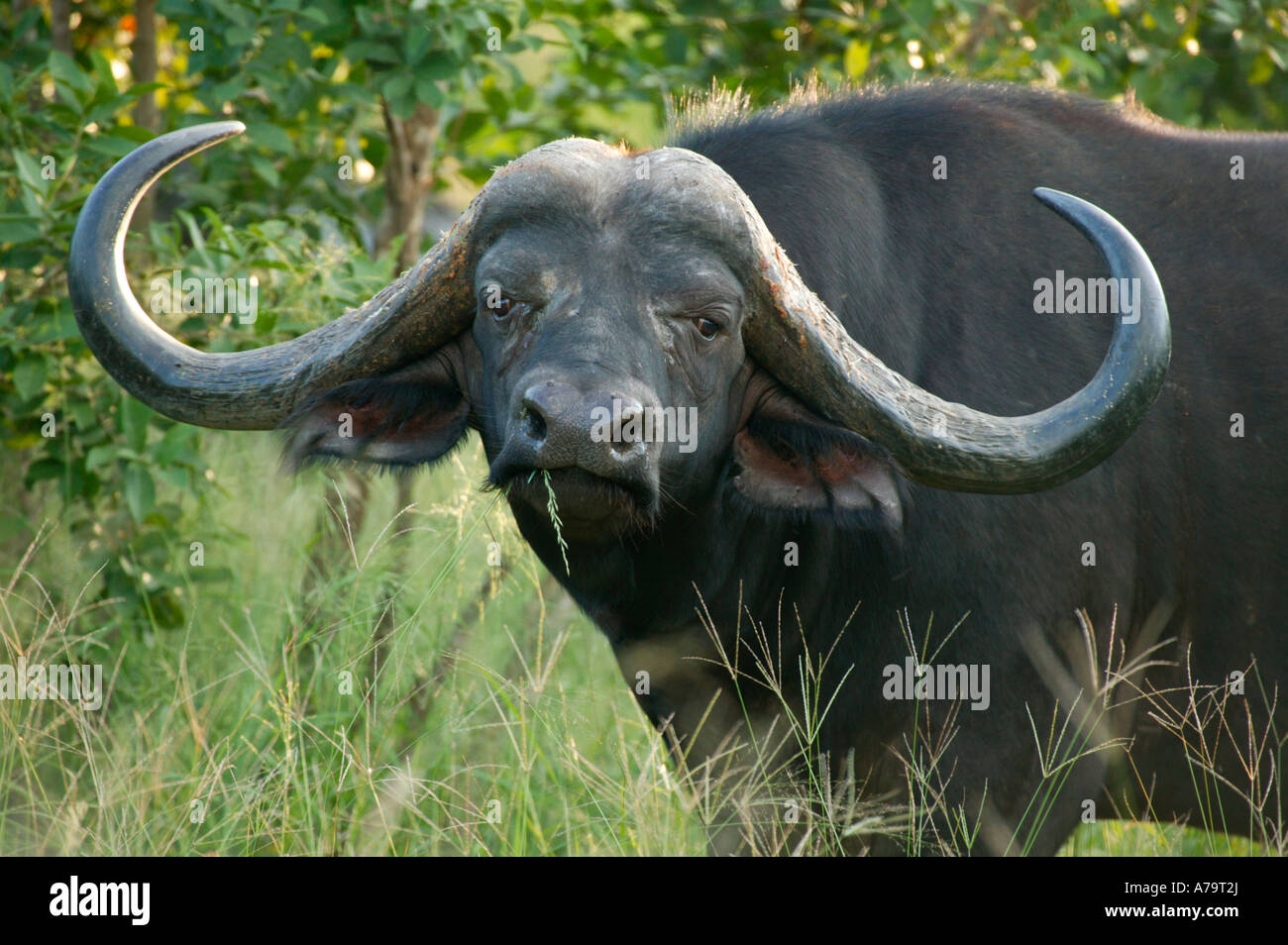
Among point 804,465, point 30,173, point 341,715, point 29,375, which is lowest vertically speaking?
point 341,715

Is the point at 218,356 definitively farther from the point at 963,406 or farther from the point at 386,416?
the point at 963,406

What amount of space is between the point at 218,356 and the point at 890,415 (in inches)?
76.4

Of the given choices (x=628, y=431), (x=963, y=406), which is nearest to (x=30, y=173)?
(x=628, y=431)

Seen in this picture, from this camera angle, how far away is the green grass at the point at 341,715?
12.5ft

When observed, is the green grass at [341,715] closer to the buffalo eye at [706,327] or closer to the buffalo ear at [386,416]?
the buffalo ear at [386,416]

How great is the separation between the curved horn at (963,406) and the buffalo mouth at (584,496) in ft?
1.93

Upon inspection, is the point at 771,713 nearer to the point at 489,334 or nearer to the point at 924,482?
the point at 924,482

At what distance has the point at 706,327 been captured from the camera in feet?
11.4

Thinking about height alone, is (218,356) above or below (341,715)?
above

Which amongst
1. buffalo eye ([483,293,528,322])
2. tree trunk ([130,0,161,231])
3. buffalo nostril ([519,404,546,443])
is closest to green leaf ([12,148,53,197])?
tree trunk ([130,0,161,231])

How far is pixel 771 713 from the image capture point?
157 inches
